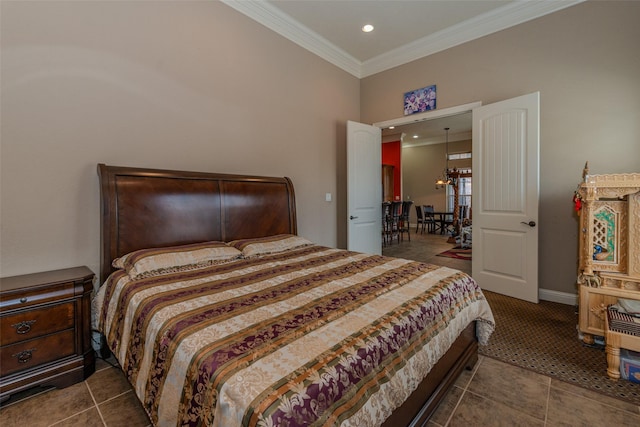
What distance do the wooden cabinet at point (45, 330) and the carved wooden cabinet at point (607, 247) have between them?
364 cm

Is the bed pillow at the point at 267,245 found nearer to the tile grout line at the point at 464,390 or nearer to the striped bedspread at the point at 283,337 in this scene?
the striped bedspread at the point at 283,337

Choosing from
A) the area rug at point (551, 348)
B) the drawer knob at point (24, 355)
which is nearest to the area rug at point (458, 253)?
the area rug at point (551, 348)

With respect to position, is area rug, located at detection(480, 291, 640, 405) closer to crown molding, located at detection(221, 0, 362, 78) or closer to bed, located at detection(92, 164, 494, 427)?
bed, located at detection(92, 164, 494, 427)

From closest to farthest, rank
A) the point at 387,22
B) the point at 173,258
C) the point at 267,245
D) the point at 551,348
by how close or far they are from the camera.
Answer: the point at 173,258, the point at 551,348, the point at 267,245, the point at 387,22

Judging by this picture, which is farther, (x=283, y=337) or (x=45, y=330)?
(x=45, y=330)

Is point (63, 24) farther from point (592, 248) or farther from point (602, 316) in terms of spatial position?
point (602, 316)

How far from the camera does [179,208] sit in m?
2.45

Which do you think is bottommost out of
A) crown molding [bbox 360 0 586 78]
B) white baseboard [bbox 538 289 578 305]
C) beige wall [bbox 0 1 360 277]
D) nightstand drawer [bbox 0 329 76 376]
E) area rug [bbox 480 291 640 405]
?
area rug [bbox 480 291 640 405]

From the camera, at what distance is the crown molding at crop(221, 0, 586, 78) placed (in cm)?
306

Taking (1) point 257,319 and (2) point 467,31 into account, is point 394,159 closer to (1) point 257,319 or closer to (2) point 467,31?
(2) point 467,31

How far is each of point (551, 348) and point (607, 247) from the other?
2.93ft

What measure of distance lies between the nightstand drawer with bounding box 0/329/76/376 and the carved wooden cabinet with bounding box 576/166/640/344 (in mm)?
3696

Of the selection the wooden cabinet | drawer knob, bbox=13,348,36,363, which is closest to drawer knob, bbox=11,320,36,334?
the wooden cabinet

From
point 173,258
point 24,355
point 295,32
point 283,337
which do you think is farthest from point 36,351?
point 295,32
